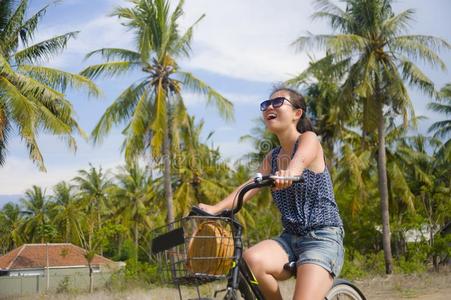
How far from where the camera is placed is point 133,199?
43.3m

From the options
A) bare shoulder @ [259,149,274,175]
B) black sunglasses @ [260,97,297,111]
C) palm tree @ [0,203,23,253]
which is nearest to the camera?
black sunglasses @ [260,97,297,111]

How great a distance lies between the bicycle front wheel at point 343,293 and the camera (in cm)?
342

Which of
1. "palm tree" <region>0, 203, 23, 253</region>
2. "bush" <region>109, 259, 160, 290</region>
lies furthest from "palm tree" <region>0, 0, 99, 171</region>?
"palm tree" <region>0, 203, 23, 253</region>

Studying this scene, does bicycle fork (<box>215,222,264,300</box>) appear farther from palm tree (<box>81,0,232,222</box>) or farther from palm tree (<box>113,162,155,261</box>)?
palm tree (<box>113,162,155,261</box>)

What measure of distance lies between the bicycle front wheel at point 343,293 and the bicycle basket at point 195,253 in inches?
39.9

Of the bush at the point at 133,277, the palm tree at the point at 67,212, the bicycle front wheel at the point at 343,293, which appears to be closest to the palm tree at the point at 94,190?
the palm tree at the point at 67,212

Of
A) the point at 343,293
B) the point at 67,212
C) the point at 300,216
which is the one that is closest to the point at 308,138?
the point at 300,216

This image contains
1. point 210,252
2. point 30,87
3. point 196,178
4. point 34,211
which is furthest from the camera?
point 34,211

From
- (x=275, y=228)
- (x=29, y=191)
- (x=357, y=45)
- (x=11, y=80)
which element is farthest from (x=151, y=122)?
(x=29, y=191)

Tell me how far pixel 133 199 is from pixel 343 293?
Result: 1595 inches

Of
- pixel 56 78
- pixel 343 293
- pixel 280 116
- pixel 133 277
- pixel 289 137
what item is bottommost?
pixel 133 277

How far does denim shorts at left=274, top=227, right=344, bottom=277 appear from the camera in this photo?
9.47ft

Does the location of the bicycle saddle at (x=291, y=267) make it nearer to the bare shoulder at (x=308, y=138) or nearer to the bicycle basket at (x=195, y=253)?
the bicycle basket at (x=195, y=253)

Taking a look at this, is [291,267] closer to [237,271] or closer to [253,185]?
[237,271]
